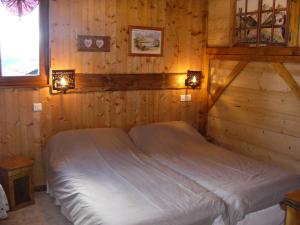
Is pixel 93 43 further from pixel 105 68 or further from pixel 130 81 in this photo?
pixel 130 81

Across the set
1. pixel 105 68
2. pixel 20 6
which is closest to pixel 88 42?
pixel 105 68

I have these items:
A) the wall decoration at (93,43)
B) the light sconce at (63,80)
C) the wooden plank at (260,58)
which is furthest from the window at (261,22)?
the light sconce at (63,80)

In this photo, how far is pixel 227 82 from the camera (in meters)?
4.49

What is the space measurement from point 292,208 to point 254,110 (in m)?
3.00

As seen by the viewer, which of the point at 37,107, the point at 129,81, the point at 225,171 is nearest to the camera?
the point at 225,171

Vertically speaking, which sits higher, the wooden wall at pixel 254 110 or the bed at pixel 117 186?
the wooden wall at pixel 254 110

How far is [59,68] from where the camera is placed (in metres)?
3.83

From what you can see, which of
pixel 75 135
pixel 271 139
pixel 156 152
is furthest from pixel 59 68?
pixel 271 139

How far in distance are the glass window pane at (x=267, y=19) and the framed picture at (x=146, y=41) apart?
1.27 metres

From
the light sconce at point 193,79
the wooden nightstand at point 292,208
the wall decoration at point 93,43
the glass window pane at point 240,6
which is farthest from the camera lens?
the light sconce at point 193,79

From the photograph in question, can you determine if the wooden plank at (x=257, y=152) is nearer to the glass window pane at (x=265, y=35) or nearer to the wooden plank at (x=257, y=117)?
the wooden plank at (x=257, y=117)

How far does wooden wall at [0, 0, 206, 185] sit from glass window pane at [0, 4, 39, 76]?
0.19 m

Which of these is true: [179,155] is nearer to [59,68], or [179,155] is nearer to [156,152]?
[156,152]

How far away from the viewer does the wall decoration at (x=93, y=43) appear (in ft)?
12.8
